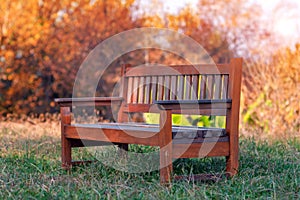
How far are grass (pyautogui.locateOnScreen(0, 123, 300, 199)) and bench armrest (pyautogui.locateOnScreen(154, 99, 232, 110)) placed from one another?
55cm

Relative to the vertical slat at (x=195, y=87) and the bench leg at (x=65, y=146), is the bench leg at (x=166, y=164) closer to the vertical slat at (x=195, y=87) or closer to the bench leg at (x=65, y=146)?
the vertical slat at (x=195, y=87)

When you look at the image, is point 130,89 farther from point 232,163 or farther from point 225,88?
point 232,163

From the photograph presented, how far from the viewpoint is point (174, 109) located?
364 cm

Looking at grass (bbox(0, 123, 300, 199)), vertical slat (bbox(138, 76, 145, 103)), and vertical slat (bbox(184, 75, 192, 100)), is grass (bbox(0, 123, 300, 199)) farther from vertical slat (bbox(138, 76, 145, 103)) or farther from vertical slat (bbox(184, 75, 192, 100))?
vertical slat (bbox(138, 76, 145, 103))

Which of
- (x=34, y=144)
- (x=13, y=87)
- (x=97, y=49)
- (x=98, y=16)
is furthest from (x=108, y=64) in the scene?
(x=34, y=144)

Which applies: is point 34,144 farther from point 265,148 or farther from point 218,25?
point 218,25

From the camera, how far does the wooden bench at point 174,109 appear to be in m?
3.66

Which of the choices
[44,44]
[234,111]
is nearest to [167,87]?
[234,111]

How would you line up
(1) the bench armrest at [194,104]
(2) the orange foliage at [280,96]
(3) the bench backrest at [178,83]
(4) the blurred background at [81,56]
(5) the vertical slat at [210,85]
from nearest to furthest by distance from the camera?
(1) the bench armrest at [194,104], (3) the bench backrest at [178,83], (5) the vertical slat at [210,85], (2) the orange foliage at [280,96], (4) the blurred background at [81,56]

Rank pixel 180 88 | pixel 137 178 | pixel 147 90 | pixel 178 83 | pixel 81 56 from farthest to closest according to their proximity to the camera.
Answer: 1. pixel 81 56
2. pixel 147 90
3. pixel 178 83
4. pixel 180 88
5. pixel 137 178

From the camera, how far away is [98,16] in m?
10.6

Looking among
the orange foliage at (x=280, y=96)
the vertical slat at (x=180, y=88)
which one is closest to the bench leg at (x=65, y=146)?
the vertical slat at (x=180, y=88)

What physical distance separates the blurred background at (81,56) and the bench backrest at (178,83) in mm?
3376

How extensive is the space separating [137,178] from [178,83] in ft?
3.49
